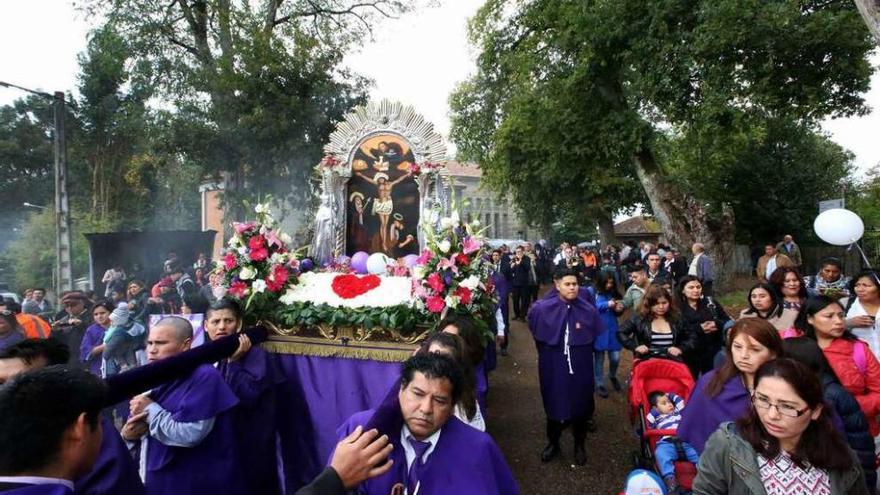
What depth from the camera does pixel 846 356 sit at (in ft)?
11.1

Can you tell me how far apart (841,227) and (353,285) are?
5.69 m

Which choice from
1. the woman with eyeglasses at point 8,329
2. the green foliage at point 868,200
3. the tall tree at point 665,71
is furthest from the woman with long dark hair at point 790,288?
the green foliage at point 868,200

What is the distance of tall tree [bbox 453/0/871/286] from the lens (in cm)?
1155

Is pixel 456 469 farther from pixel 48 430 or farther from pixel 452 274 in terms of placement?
pixel 452 274

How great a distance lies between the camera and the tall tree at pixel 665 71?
11.5 meters

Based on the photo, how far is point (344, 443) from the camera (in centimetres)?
174

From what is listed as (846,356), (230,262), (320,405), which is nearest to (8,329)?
(230,262)

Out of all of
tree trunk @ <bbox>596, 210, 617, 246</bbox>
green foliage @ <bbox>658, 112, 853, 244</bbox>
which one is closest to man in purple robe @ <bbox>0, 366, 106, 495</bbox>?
green foliage @ <bbox>658, 112, 853, 244</bbox>

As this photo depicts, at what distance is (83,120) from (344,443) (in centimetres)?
3210

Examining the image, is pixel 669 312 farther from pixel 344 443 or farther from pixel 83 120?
pixel 83 120

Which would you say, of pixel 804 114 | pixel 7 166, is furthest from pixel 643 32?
pixel 7 166

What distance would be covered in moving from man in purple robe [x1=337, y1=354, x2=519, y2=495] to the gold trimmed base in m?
2.69

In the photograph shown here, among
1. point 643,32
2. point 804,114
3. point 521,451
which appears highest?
point 643,32

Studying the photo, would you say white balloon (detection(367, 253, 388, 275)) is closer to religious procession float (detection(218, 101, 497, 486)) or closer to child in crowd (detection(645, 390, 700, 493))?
religious procession float (detection(218, 101, 497, 486))
